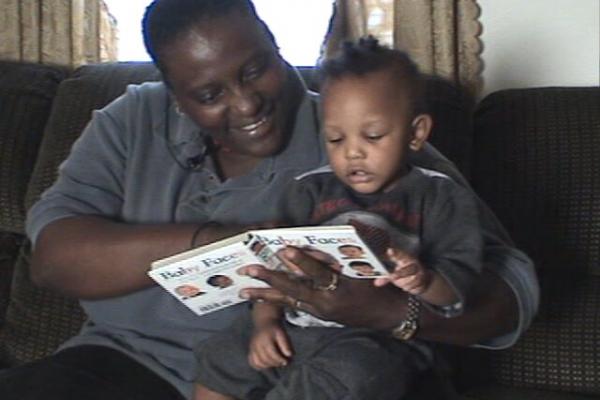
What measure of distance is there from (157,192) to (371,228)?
1.50 ft

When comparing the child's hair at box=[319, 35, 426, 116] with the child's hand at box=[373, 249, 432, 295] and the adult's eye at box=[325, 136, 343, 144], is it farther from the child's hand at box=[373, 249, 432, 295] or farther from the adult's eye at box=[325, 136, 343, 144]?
the child's hand at box=[373, 249, 432, 295]

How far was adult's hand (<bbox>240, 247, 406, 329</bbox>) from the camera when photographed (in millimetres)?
1406

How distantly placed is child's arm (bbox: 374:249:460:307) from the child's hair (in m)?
0.26

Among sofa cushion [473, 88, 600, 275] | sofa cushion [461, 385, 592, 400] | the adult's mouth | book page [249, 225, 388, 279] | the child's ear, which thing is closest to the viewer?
book page [249, 225, 388, 279]

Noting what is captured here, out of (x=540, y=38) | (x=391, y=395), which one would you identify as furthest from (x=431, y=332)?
(x=540, y=38)

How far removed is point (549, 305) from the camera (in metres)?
1.97

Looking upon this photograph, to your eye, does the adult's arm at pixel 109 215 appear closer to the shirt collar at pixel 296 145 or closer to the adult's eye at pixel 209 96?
the shirt collar at pixel 296 145

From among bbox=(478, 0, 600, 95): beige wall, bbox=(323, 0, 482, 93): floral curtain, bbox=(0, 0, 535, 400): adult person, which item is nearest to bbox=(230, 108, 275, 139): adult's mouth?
bbox=(0, 0, 535, 400): adult person

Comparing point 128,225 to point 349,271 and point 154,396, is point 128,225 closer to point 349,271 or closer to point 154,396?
point 154,396

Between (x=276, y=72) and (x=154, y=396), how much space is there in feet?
1.79

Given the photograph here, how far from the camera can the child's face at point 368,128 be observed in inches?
56.8

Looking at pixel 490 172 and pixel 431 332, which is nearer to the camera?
pixel 431 332

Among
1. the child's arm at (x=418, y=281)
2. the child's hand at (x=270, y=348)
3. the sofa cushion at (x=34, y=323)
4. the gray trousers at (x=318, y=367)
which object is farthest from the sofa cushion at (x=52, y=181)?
the child's arm at (x=418, y=281)

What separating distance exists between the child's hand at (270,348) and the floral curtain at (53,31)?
4.16 feet
